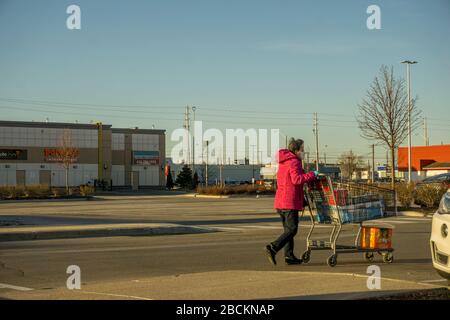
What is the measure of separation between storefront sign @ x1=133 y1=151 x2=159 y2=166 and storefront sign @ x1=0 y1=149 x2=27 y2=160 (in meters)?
15.7

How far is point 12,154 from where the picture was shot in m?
79.4

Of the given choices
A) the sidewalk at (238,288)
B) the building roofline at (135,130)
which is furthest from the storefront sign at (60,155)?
the sidewalk at (238,288)

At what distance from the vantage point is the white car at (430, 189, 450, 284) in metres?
8.55

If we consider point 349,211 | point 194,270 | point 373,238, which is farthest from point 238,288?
point 373,238

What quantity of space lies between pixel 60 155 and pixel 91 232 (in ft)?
196

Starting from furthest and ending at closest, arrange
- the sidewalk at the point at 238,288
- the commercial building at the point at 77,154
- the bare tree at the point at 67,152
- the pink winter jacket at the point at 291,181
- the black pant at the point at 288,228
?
the commercial building at the point at 77,154 < the bare tree at the point at 67,152 < the black pant at the point at 288,228 < the pink winter jacket at the point at 291,181 < the sidewalk at the point at 238,288

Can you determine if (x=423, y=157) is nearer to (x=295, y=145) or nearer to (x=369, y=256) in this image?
(x=369, y=256)

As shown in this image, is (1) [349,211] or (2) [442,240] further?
(1) [349,211]

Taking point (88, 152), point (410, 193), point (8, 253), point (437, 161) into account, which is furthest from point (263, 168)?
point (8, 253)

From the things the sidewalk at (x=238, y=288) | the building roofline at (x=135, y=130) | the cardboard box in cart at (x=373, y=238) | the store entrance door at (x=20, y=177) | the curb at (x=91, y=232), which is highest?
the building roofline at (x=135, y=130)

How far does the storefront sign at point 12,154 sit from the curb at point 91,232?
6257cm

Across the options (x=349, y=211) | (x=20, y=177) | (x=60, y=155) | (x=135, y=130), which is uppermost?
(x=135, y=130)

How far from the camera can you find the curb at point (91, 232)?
59.4ft

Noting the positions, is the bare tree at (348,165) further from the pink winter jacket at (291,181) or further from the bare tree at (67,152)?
the pink winter jacket at (291,181)
